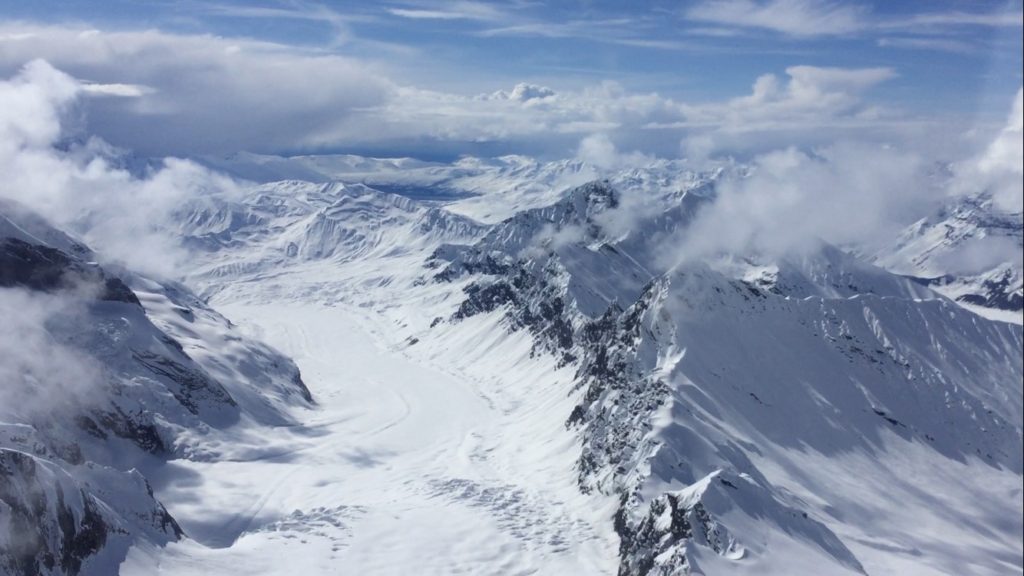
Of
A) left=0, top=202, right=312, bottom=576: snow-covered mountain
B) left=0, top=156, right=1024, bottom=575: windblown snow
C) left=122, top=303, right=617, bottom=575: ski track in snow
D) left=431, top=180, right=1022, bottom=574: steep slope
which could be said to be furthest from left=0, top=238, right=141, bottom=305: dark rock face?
left=431, top=180, right=1022, bottom=574: steep slope

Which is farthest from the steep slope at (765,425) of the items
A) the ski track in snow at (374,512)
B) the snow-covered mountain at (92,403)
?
the snow-covered mountain at (92,403)

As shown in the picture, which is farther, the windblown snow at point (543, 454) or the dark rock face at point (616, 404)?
the dark rock face at point (616, 404)

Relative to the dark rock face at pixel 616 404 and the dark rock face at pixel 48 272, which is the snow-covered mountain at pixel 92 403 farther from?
the dark rock face at pixel 616 404

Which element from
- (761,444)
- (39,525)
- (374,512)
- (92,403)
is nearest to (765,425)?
(761,444)

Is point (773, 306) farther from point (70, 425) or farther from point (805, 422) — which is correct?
point (70, 425)

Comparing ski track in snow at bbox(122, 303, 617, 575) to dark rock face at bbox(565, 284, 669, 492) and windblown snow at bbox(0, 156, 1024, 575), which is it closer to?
windblown snow at bbox(0, 156, 1024, 575)

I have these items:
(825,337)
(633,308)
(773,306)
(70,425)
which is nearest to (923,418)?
(825,337)

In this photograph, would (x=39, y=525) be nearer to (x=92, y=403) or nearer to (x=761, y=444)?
(x=92, y=403)

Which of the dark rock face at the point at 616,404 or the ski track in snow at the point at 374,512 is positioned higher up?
the dark rock face at the point at 616,404

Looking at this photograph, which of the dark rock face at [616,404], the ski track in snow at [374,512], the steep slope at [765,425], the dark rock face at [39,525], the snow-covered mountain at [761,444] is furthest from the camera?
the dark rock face at [616,404]
